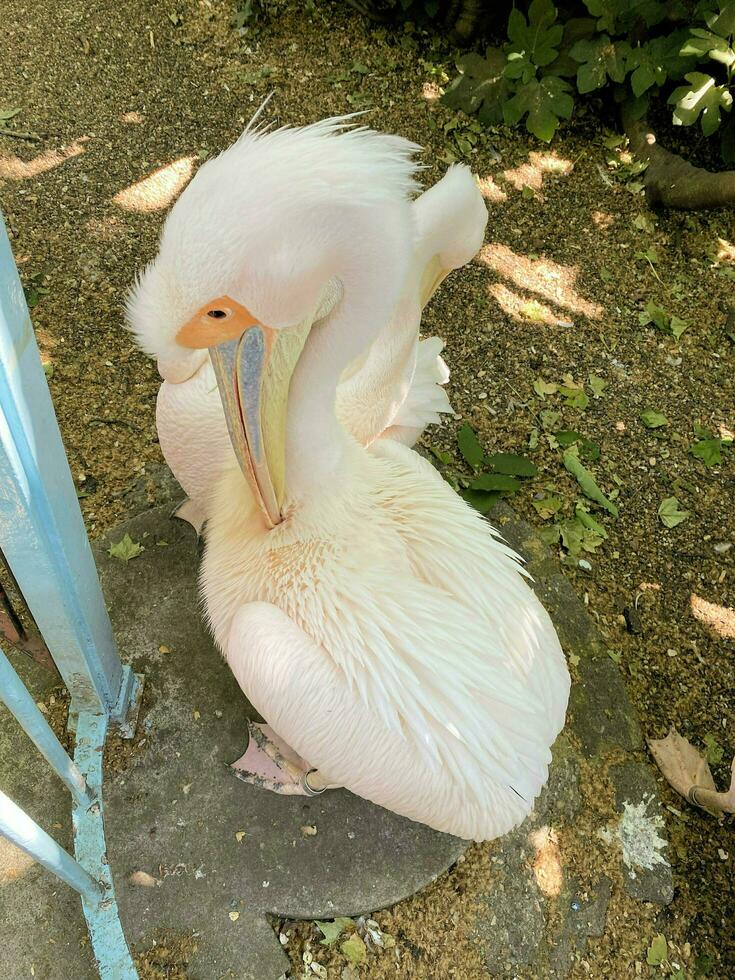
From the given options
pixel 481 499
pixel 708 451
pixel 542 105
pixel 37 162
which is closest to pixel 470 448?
pixel 481 499

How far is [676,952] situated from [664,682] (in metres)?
0.82

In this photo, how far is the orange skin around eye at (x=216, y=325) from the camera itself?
1.41 metres

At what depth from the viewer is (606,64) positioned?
3.73 meters

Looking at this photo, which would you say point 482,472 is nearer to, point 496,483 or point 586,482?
point 496,483

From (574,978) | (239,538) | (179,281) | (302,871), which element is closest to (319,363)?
(179,281)

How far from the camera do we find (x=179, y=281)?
135 centimetres

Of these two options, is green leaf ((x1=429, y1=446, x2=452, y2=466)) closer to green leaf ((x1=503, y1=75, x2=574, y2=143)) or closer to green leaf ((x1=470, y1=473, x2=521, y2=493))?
green leaf ((x1=470, y1=473, x2=521, y2=493))

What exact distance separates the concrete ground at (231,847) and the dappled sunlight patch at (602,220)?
257 centimetres

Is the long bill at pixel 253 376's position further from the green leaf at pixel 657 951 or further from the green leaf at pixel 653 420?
the green leaf at pixel 653 420

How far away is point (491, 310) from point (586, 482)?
37.1 inches

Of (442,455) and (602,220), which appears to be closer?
(442,455)

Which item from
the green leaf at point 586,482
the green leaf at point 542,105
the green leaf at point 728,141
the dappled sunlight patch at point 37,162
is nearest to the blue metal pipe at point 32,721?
the green leaf at point 586,482

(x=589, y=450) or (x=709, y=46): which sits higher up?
(x=709, y=46)

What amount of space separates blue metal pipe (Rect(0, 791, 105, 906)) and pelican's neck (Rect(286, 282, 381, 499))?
2.90 ft
